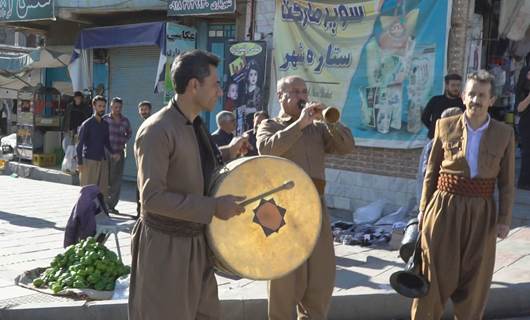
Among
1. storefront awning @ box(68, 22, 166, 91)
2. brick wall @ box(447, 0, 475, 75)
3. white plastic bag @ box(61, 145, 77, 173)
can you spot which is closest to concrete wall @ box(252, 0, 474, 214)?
brick wall @ box(447, 0, 475, 75)

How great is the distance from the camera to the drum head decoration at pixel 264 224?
10.00 ft

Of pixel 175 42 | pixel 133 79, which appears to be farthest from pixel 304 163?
pixel 133 79

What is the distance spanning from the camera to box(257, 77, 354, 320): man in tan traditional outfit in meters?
4.00

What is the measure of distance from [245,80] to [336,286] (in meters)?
6.00

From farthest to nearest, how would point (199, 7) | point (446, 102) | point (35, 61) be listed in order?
point (35, 61) < point (199, 7) < point (446, 102)

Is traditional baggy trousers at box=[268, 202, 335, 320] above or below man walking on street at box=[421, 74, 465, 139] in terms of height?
below

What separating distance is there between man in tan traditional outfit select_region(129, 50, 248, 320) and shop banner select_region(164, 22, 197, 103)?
8.92 m

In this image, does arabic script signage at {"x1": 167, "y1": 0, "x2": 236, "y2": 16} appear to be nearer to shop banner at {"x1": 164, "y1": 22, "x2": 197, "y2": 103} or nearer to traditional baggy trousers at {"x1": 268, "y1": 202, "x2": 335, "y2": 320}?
shop banner at {"x1": 164, "y1": 22, "x2": 197, "y2": 103}

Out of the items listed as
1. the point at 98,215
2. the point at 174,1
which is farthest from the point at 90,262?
the point at 174,1

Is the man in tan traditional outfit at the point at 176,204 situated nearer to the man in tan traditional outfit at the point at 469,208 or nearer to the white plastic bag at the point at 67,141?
the man in tan traditional outfit at the point at 469,208

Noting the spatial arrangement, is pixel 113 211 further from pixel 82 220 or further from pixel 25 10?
pixel 25 10

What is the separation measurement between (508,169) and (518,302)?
5.89 ft

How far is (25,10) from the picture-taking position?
14.6 metres

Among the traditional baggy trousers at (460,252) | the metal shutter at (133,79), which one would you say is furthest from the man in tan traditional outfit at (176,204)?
the metal shutter at (133,79)
